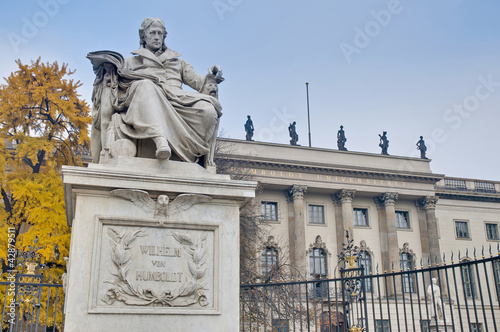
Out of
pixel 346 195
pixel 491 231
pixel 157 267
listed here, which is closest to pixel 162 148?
pixel 157 267

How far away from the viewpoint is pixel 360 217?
169 ft

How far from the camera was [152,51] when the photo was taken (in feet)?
20.1

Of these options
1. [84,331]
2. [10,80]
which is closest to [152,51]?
[84,331]

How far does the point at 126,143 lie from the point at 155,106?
0.45m

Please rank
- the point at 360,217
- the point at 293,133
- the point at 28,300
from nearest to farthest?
the point at 28,300 → the point at 360,217 → the point at 293,133

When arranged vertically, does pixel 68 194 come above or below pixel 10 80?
below

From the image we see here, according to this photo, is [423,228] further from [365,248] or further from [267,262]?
[267,262]

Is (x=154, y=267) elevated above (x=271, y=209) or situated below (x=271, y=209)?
below

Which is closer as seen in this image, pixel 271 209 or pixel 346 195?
pixel 271 209

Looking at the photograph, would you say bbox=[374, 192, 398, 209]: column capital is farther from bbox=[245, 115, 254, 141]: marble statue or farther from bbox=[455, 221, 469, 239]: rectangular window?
bbox=[245, 115, 254, 141]: marble statue

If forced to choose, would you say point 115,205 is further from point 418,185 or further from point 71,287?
point 418,185

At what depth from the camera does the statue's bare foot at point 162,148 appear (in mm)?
5043

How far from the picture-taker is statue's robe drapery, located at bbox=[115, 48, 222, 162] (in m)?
5.27

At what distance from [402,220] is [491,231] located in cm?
1081
